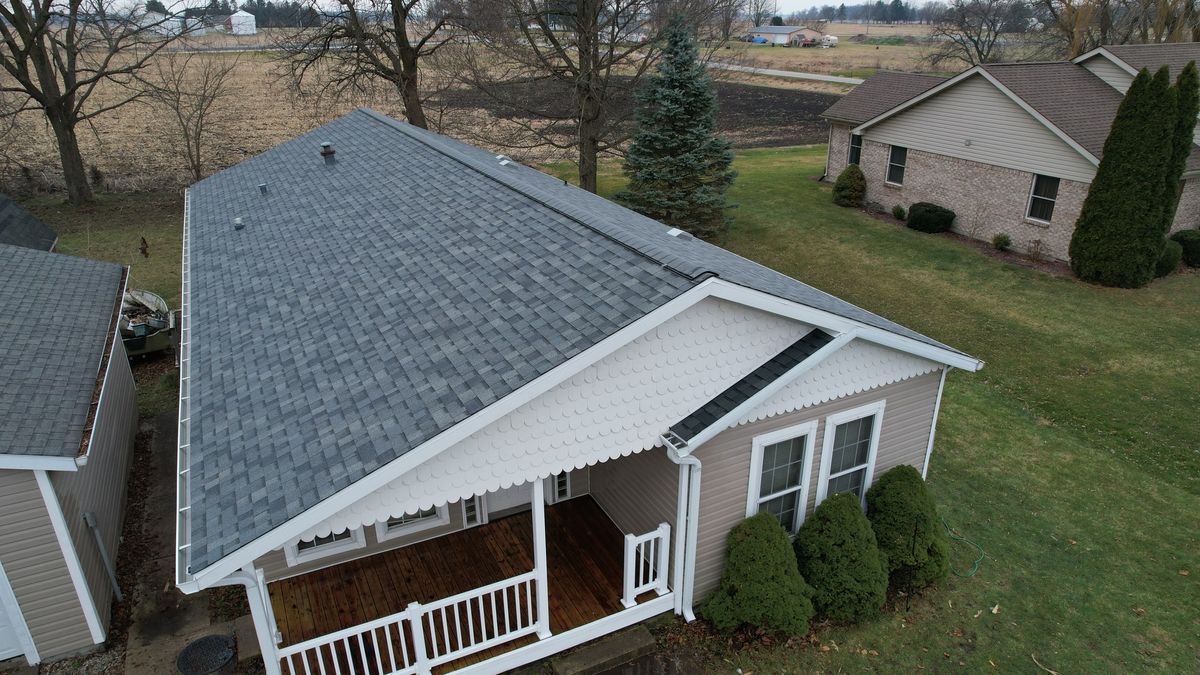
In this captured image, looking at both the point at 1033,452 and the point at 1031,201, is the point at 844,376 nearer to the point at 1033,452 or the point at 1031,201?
the point at 1033,452

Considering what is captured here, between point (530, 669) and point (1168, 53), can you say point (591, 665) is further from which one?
point (1168, 53)

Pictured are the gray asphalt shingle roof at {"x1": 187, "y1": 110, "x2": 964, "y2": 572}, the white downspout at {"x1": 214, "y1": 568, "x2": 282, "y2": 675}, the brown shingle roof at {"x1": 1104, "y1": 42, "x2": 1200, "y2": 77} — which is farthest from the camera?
the brown shingle roof at {"x1": 1104, "y1": 42, "x2": 1200, "y2": 77}

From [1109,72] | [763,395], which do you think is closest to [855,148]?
[1109,72]

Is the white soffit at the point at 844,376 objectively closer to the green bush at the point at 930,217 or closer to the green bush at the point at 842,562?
the green bush at the point at 842,562


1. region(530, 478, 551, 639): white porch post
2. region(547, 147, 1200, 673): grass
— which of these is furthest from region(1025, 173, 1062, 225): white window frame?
region(530, 478, 551, 639): white porch post

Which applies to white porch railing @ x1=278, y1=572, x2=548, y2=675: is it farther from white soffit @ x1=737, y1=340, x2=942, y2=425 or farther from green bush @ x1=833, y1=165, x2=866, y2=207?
green bush @ x1=833, y1=165, x2=866, y2=207

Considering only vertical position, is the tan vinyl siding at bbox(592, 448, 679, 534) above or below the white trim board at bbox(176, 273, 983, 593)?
below

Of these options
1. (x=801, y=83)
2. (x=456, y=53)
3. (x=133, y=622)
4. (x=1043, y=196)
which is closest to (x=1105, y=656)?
(x=133, y=622)
